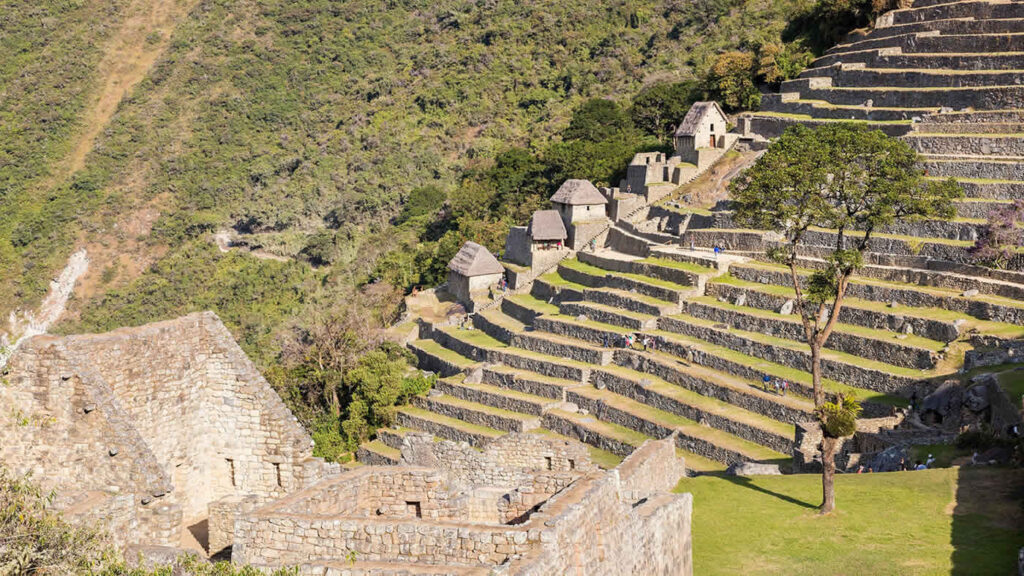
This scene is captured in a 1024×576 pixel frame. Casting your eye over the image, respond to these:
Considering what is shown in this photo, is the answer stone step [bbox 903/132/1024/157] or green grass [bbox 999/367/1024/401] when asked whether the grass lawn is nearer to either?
green grass [bbox 999/367/1024/401]

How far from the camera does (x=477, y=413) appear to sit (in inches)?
1132

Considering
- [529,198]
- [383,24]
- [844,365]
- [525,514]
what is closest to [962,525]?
[525,514]

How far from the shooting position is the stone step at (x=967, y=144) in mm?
29938

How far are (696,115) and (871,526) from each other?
28.7 metres

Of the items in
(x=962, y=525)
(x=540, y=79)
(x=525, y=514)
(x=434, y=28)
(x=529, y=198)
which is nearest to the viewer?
A: (x=525, y=514)

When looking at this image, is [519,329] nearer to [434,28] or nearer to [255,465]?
[255,465]

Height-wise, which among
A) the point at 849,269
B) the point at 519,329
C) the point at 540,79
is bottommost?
the point at 519,329

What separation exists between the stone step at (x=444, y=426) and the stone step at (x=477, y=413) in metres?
0.14

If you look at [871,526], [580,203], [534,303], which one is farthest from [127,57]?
[871,526]

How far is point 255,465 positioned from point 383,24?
3427 inches

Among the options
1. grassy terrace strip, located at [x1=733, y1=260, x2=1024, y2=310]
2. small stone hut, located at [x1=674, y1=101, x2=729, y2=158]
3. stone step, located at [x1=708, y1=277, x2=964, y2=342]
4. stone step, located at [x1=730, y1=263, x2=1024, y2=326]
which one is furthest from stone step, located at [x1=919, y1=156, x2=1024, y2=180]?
small stone hut, located at [x1=674, y1=101, x2=729, y2=158]

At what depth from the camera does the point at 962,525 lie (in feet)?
42.6

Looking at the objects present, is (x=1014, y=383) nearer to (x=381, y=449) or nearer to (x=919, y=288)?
(x=919, y=288)

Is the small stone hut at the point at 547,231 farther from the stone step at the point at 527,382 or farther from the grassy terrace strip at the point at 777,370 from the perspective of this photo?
the grassy terrace strip at the point at 777,370
